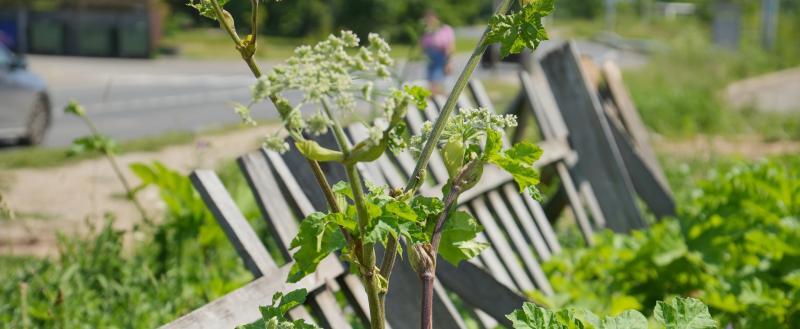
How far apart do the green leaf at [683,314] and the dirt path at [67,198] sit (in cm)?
303

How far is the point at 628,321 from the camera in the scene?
165 centimetres

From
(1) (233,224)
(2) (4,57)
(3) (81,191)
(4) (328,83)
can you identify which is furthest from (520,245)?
(2) (4,57)

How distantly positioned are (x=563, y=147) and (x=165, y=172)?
170 centimetres

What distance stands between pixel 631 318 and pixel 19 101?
1065 centimetres

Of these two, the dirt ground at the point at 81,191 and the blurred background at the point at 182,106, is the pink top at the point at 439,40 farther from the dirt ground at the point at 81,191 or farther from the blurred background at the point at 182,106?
the dirt ground at the point at 81,191

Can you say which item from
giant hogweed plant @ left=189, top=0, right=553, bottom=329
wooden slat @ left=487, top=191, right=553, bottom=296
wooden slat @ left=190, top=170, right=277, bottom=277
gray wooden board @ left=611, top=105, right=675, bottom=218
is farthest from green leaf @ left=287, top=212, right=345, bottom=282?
gray wooden board @ left=611, top=105, right=675, bottom=218

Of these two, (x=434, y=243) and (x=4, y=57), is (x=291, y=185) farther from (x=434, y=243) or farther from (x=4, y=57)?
(x=4, y=57)

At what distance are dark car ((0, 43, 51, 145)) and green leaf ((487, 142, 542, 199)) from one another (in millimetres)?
10472

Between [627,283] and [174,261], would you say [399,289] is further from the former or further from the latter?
[174,261]

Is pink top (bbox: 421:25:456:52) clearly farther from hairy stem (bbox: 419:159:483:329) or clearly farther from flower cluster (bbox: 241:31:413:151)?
flower cluster (bbox: 241:31:413:151)

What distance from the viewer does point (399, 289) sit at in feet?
8.21

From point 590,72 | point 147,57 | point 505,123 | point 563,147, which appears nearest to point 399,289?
point 505,123

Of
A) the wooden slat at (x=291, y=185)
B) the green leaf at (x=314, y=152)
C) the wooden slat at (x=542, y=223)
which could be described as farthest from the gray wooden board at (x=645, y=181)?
the green leaf at (x=314, y=152)

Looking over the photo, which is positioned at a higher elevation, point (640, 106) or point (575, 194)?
point (575, 194)
